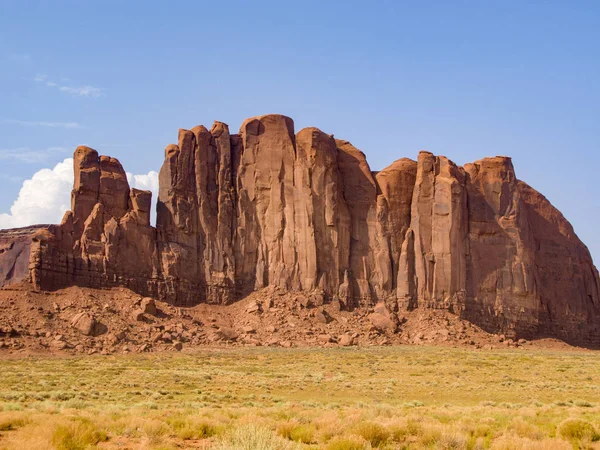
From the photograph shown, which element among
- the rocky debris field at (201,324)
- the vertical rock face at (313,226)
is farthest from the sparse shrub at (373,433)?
the vertical rock face at (313,226)

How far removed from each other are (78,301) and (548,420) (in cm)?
4657

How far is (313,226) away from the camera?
7525cm

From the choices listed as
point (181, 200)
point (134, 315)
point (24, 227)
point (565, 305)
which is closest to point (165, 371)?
point (134, 315)

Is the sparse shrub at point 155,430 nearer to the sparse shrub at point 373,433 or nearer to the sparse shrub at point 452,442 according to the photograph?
the sparse shrub at point 373,433

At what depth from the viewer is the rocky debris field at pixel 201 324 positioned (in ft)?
194

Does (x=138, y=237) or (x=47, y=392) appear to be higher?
(x=138, y=237)

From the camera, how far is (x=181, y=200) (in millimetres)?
73938

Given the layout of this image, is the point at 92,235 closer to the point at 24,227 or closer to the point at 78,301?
the point at 78,301

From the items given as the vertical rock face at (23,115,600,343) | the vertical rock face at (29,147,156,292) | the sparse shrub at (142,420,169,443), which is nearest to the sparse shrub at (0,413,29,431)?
the sparse shrub at (142,420,169,443)

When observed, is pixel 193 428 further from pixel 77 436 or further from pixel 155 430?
pixel 77 436

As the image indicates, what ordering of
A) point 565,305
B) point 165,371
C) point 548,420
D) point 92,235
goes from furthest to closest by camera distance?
point 565,305 < point 92,235 < point 165,371 < point 548,420

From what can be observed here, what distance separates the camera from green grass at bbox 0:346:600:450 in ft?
61.8

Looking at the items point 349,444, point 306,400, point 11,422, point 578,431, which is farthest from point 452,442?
point 306,400

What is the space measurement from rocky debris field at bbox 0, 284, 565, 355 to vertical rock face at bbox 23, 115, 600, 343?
221cm
